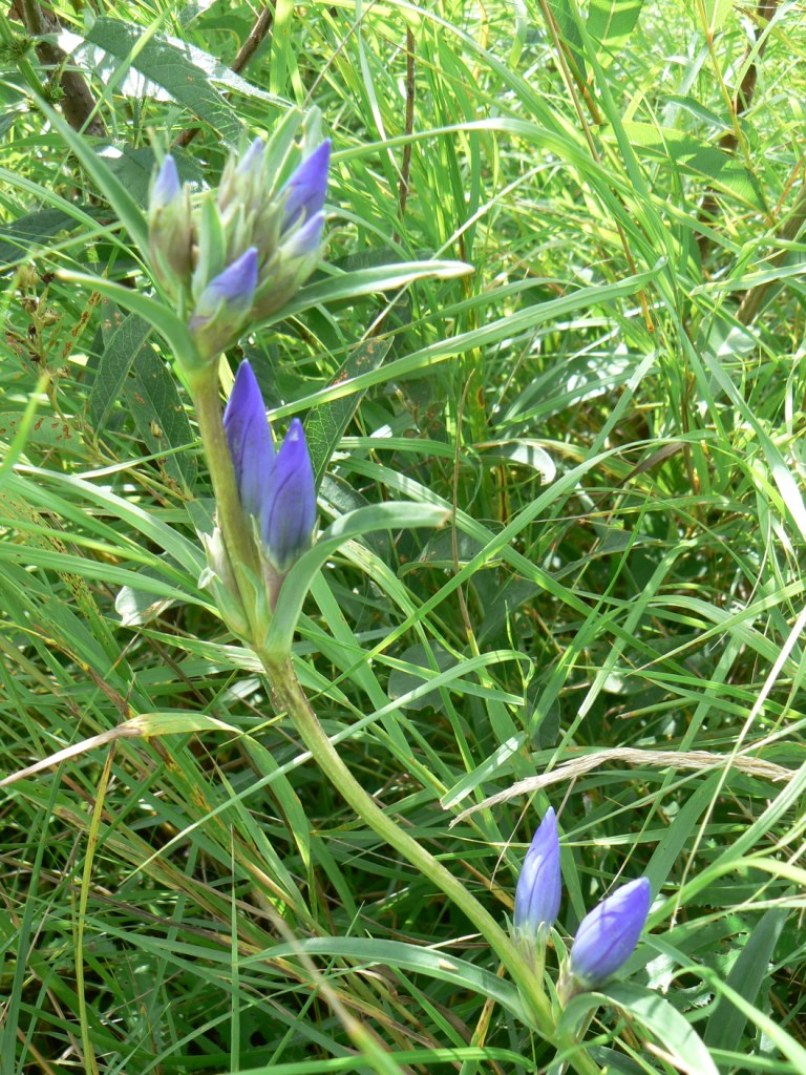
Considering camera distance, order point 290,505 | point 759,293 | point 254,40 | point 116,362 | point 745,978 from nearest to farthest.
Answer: point 290,505 < point 745,978 < point 116,362 < point 254,40 < point 759,293

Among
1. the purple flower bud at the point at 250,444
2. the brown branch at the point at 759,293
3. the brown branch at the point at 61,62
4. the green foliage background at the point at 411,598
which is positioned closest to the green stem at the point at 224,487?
the purple flower bud at the point at 250,444

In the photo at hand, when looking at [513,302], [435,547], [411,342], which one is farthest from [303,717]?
[513,302]

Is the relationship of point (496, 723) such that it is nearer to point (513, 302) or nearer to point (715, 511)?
point (715, 511)

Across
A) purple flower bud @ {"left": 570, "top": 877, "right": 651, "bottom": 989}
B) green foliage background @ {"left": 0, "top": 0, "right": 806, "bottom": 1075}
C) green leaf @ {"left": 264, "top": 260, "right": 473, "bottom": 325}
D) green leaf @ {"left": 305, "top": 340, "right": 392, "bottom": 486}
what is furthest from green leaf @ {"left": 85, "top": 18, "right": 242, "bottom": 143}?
purple flower bud @ {"left": 570, "top": 877, "right": 651, "bottom": 989}

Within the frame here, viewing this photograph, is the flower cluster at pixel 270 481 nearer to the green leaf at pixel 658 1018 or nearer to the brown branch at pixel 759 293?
the green leaf at pixel 658 1018

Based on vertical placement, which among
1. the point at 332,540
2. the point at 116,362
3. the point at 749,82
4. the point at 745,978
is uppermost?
the point at 749,82

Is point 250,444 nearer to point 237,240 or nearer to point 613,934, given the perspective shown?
point 237,240

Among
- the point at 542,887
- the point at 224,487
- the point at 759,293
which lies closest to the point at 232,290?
the point at 224,487
